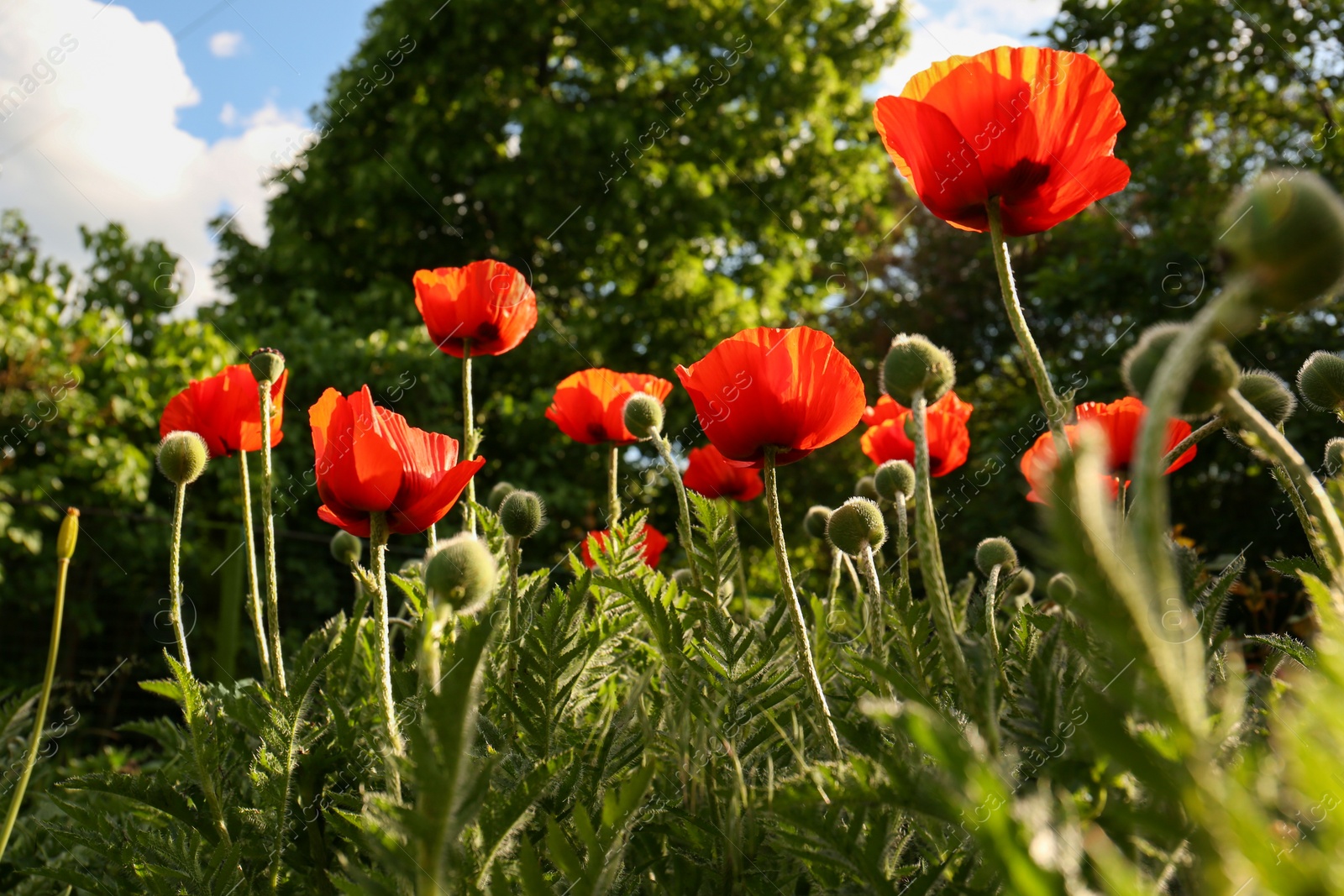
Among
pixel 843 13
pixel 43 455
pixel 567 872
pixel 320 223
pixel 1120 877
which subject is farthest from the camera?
pixel 843 13

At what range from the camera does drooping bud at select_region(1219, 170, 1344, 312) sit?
356 millimetres

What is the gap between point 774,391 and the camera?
102cm

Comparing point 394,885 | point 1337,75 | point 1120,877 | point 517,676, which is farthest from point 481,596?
point 1337,75

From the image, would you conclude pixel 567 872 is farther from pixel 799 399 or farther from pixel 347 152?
pixel 347 152

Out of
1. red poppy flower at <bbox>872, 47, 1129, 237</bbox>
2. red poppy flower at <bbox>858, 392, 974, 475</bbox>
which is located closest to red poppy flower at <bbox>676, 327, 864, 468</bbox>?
red poppy flower at <bbox>872, 47, 1129, 237</bbox>

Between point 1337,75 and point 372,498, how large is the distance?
7.91m

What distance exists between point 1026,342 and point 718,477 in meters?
1.15

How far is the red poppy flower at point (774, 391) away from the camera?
3.35ft

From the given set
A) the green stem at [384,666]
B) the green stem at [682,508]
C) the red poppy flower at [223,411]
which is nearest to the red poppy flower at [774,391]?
the green stem at [682,508]

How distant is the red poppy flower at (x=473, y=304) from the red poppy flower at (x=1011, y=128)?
92 cm

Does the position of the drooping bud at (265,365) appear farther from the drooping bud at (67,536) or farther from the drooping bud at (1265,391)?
the drooping bud at (1265,391)

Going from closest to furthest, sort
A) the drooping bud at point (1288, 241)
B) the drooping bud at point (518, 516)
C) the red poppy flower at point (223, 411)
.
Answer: the drooping bud at point (1288, 241), the drooping bud at point (518, 516), the red poppy flower at point (223, 411)

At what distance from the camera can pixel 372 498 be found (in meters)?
1.01

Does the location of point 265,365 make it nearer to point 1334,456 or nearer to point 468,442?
point 468,442
